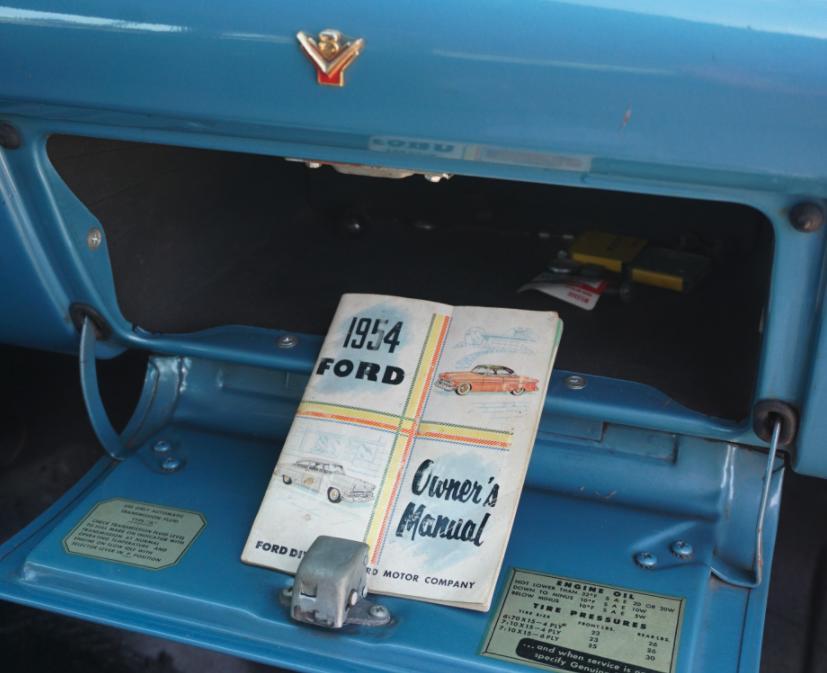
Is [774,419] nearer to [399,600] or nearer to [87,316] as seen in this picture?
[399,600]

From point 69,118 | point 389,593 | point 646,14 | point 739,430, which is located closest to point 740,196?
point 646,14

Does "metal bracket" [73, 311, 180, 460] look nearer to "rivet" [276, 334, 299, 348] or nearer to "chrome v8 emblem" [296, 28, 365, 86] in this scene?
"rivet" [276, 334, 299, 348]

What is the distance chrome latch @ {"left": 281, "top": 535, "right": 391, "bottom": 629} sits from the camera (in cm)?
115

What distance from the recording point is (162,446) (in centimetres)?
151

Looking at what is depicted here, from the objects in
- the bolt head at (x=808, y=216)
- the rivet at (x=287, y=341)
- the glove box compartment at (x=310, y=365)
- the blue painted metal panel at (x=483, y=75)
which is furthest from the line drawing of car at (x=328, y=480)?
the bolt head at (x=808, y=216)

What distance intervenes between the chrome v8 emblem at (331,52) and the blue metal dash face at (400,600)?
0.63 meters

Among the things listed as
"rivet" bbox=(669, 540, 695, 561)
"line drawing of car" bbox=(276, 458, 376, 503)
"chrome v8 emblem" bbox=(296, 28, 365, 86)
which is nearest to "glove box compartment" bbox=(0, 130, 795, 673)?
"rivet" bbox=(669, 540, 695, 561)

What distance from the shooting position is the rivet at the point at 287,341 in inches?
57.9

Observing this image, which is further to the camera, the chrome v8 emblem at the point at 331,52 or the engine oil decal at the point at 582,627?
the engine oil decal at the point at 582,627

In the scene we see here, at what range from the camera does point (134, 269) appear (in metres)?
1.57

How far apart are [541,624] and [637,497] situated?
279mm

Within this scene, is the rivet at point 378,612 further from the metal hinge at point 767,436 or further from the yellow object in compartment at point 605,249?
the yellow object in compartment at point 605,249

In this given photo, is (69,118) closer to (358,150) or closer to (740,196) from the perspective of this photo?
(358,150)

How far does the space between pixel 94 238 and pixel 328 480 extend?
0.51 m
